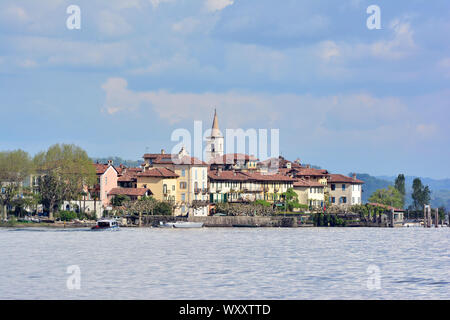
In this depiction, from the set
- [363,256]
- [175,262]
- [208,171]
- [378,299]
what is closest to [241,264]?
[175,262]

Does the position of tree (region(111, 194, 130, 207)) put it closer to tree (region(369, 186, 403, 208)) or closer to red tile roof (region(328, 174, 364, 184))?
red tile roof (region(328, 174, 364, 184))

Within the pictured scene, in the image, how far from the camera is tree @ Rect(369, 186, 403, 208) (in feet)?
487

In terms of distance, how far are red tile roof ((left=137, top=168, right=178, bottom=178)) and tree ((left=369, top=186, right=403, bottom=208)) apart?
139ft

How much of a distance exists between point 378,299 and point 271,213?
8896cm

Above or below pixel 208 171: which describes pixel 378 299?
below

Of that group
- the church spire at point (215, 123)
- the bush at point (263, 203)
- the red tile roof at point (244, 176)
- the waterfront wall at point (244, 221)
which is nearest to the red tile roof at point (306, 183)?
the red tile roof at point (244, 176)

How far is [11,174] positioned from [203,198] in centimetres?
3167

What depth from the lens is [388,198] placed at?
489ft

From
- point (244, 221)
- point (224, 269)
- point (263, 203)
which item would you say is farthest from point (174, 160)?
point (224, 269)

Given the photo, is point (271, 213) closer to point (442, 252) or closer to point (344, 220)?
point (344, 220)

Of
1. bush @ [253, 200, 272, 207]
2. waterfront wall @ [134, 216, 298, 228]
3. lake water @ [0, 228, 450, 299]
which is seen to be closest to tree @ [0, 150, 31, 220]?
waterfront wall @ [134, 216, 298, 228]

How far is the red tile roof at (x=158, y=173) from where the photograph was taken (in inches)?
4934
